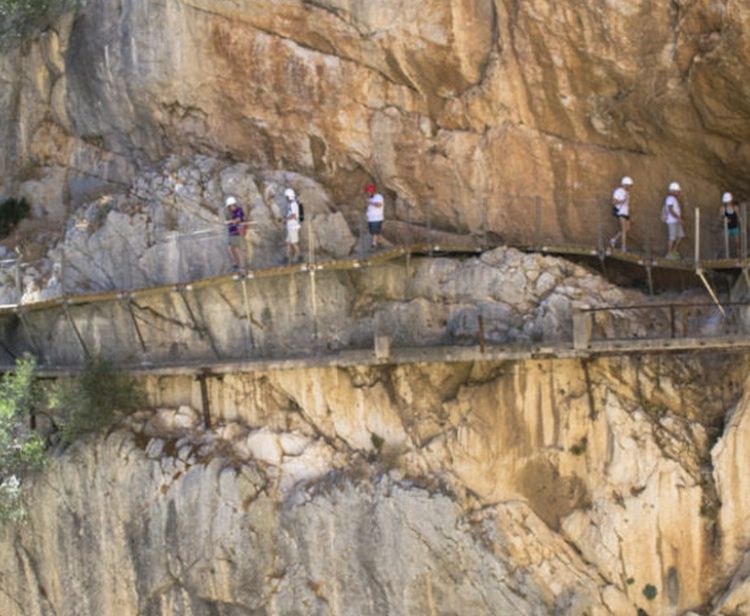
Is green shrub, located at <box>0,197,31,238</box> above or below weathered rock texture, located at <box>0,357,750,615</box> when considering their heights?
above

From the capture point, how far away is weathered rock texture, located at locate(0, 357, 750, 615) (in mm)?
19547

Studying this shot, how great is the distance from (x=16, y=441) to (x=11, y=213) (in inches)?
212

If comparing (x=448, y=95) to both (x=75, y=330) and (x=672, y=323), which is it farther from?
(x=75, y=330)

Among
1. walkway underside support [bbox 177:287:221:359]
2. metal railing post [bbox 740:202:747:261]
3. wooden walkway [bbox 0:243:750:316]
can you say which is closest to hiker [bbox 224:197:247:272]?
wooden walkway [bbox 0:243:750:316]

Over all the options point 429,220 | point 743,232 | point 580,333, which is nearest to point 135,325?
point 429,220

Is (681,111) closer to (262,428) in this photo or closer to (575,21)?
(575,21)

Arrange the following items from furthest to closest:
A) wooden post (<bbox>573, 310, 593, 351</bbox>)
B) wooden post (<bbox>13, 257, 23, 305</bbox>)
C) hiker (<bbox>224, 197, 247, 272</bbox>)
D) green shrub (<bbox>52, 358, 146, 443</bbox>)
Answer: wooden post (<bbox>13, 257, 23, 305</bbox>) → green shrub (<bbox>52, 358, 146, 443</bbox>) → hiker (<bbox>224, 197, 247, 272</bbox>) → wooden post (<bbox>573, 310, 593, 351</bbox>)

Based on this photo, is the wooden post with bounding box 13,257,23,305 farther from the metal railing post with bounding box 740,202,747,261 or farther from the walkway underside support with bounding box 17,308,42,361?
the metal railing post with bounding box 740,202,747,261

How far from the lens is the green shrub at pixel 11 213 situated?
25.6 m

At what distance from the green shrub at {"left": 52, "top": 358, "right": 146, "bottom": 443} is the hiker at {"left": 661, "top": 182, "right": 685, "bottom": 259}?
9143mm

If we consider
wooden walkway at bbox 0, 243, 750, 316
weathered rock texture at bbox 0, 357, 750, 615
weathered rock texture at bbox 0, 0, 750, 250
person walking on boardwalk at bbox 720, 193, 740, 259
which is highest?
weathered rock texture at bbox 0, 0, 750, 250

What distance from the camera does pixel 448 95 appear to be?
22.1 meters

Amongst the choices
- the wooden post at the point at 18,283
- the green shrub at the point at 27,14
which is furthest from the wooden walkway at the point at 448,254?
the green shrub at the point at 27,14

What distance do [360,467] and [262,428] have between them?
189cm
